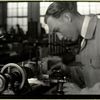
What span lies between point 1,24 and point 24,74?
577mm

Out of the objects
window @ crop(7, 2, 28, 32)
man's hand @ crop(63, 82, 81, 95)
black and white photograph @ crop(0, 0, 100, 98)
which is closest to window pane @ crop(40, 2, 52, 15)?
black and white photograph @ crop(0, 0, 100, 98)

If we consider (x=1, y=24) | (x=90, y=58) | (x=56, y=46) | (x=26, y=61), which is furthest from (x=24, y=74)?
(x=90, y=58)

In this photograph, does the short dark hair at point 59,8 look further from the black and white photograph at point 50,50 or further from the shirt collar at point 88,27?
the shirt collar at point 88,27

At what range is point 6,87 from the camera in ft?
5.79

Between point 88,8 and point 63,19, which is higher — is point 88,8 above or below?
above

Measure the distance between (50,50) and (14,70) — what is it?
1.39ft

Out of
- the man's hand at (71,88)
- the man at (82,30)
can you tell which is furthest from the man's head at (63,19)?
the man's hand at (71,88)

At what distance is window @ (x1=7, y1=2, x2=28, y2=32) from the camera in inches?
71.0

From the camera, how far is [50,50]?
179 centimetres

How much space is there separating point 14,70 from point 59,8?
80 centimetres

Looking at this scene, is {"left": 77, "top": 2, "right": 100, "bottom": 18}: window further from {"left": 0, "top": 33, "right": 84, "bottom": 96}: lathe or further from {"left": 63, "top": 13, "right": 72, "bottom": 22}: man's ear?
{"left": 0, "top": 33, "right": 84, "bottom": 96}: lathe

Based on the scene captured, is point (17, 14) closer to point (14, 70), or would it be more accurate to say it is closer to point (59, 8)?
point (59, 8)

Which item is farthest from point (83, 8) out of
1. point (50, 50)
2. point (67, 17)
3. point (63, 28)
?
point (50, 50)

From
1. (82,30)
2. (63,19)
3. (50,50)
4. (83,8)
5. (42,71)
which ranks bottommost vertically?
(42,71)
